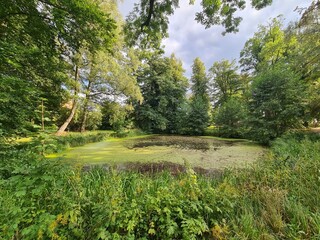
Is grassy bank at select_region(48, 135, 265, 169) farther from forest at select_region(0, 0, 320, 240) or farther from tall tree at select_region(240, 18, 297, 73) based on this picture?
tall tree at select_region(240, 18, 297, 73)

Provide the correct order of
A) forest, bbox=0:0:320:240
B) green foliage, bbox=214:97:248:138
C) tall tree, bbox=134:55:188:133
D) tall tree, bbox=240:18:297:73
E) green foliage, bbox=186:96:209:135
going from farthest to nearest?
tall tree, bbox=134:55:188:133 < green foliage, bbox=186:96:209:135 < green foliage, bbox=214:97:248:138 < tall tree, bbox=240:18:297:73 < forest, bbox=0:0:320:240

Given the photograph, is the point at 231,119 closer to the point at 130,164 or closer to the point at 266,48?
the point at 266,48

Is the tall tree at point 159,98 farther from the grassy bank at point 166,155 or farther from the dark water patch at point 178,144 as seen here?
the grassy bank at point 166,155

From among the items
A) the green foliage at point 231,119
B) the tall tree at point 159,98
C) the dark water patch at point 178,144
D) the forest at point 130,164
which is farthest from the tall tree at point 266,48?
the dark water patch at point 178,144

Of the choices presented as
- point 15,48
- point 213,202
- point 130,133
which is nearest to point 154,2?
point 15,48

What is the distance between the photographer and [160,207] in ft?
5.51

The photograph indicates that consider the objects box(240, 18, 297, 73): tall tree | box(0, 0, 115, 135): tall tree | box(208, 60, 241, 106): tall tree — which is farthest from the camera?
box(208, 60, 241, 106): tall tree

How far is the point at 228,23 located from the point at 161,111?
13.6 meters

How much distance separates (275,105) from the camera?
8750mm

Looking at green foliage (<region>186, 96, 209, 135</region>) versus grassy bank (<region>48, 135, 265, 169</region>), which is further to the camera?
green foliage (<region>186, 96, 209, 135</region>)

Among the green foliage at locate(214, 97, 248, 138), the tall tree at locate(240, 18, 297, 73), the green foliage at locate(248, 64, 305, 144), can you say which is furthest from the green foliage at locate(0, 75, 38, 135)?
the tall tree at locate(240, 18, 297, 73)

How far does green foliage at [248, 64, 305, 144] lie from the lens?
26.7 ft

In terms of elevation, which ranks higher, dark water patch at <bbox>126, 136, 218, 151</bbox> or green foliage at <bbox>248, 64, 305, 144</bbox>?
green foliage at <bbox>248, 64, 305, 144</bbox>

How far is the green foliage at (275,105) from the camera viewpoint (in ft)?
26.7
